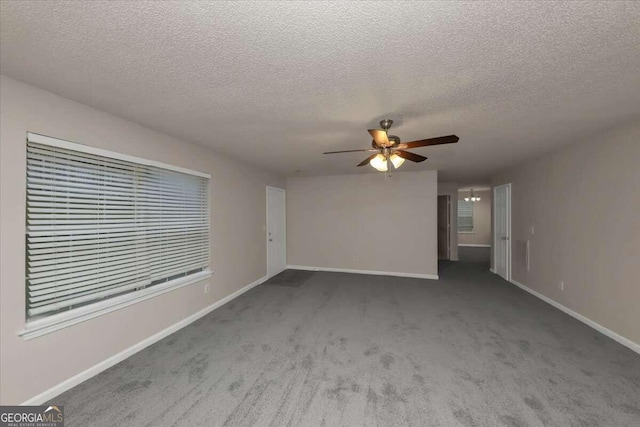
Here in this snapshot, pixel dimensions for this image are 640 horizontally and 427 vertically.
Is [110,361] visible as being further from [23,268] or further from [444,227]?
[444,227]

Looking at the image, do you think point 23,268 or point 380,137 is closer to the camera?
point 23,268

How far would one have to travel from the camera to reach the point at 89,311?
2.17 m

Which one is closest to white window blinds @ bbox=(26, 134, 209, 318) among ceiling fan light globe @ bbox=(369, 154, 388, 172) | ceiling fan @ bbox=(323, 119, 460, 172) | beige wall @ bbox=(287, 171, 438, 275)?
ceiling fan @ bbox=(323, 119, 460, 172)

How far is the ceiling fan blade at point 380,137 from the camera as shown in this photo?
2.13 meters

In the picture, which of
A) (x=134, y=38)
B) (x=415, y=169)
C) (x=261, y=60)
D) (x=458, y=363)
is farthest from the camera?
(x=415, y=169)

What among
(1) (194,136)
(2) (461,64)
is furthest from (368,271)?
(2) (461,64)

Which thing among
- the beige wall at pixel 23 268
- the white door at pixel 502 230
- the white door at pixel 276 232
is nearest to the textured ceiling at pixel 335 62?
the beige wall at pixel 23 268

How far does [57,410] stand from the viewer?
1.80 m

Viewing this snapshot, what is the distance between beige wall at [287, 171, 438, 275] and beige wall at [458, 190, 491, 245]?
19.7 ft

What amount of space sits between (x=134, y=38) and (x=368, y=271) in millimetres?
5431

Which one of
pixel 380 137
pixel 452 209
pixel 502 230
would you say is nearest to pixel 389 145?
pixel 380 137

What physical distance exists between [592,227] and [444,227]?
4.76m

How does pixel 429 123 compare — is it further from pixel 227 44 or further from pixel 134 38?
pixel 134 38

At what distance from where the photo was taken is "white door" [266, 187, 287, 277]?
5.46 m
